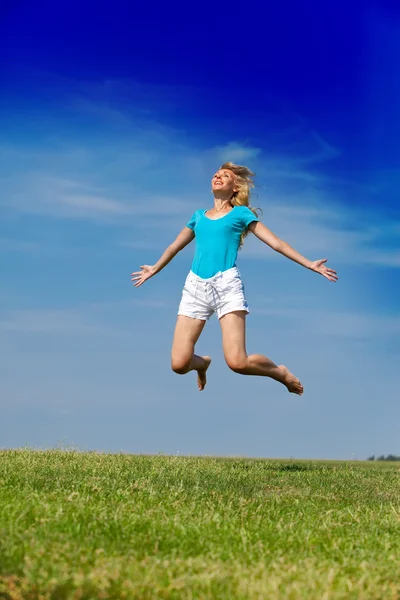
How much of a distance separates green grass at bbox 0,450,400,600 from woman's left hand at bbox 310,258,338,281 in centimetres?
281

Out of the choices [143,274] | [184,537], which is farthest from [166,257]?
[184,537]

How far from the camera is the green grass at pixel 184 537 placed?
451 cm

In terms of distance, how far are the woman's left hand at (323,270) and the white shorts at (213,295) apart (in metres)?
1.01

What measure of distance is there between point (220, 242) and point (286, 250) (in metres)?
0.91

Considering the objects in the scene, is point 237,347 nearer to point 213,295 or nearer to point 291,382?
point 213,295

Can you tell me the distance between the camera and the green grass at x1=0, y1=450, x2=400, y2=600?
14.8 feet

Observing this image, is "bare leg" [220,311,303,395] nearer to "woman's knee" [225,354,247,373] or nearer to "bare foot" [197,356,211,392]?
"woman's knee" [225,354,247,373]

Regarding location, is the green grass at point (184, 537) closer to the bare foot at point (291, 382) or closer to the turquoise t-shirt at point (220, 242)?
the bare foot at point (291, 382)

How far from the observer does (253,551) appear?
5586 mm

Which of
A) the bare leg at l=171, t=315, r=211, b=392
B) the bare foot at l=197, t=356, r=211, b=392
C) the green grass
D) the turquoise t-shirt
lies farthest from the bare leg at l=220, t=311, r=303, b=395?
the green grass

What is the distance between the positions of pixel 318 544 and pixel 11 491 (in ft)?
10.3

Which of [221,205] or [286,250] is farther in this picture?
[221,205]

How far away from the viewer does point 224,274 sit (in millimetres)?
10000

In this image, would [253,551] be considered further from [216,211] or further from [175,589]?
[216,211]
